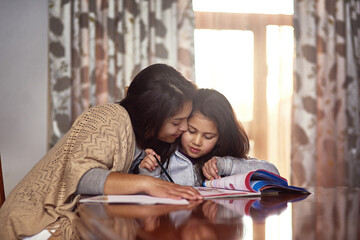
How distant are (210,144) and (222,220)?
3.78 feet

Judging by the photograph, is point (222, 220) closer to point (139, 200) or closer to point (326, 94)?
point (139, 200)

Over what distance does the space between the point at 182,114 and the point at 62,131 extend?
6.86 ft

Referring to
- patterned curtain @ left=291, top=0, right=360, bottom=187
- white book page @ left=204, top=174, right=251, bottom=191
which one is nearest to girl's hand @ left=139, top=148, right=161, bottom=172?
white book page @ left=204, top=174, right=251, bottom=191

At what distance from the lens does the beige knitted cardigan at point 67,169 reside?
101 centimetres

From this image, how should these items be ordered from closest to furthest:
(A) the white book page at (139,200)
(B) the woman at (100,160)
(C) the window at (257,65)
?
(A) the white book page at (139,200)
(B) the woman at (100,160)
(C) the window at (257,65)

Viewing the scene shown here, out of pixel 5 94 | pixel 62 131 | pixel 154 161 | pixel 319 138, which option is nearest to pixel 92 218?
pixel 154 161

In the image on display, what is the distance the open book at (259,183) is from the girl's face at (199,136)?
48 cm

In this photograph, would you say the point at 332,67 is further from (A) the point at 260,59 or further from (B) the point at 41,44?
(B) the point at 41,44

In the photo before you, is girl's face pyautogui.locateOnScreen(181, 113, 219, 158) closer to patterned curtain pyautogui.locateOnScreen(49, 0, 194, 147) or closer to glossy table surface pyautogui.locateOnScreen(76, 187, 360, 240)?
glossy table surface pyautogui.locateOnScreen(76, 187, 360, 240)

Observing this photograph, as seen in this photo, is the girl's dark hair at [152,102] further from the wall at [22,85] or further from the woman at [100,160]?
the wall at [22,85]

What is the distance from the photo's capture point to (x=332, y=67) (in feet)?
12.4

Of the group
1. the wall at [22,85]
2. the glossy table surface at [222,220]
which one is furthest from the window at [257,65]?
the glossy table surface at [222,220]

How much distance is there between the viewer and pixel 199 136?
175cm

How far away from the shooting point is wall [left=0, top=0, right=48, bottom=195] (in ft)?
11.5
